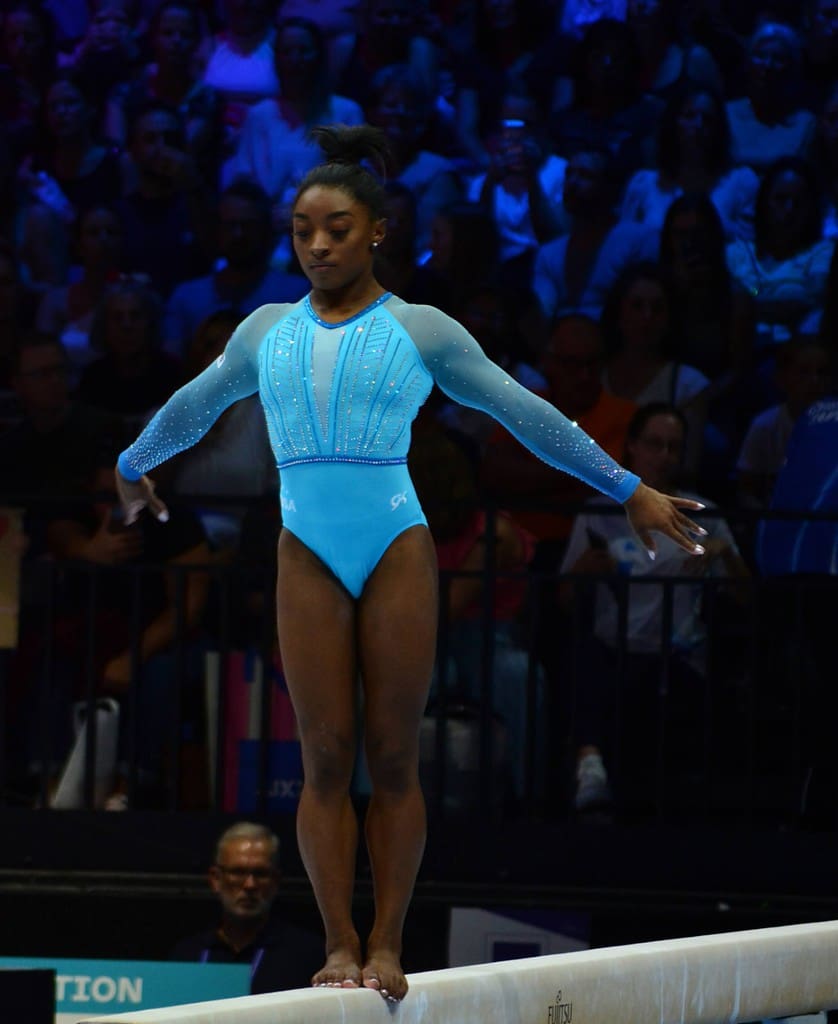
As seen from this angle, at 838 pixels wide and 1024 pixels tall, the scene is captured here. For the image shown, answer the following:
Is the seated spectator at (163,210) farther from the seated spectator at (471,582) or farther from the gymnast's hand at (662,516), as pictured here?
the gymnast's hand at (662,516)

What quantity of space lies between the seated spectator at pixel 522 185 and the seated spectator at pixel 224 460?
1.22m

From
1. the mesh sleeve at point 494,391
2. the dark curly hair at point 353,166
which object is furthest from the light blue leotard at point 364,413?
the dark curly hair at point 353,166

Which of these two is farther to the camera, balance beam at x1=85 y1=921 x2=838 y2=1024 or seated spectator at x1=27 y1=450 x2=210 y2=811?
seated spectator at x1=27 y1=450 x2=210 y2=811

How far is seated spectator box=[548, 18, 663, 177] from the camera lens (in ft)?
24.0

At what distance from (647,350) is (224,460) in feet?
5.54

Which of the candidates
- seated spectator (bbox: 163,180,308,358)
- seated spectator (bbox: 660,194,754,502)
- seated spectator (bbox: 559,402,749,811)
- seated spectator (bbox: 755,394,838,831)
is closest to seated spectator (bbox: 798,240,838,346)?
seated spectator (bbox: 660,194,754,502)

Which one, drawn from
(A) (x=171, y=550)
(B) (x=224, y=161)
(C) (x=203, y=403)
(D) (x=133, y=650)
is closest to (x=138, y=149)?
(B) (x=224, y=161)

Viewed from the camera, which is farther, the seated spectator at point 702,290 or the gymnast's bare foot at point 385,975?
the seated spectator at point 702,290

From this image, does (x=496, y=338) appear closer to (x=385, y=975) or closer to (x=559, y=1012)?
(x=559, y=1012)

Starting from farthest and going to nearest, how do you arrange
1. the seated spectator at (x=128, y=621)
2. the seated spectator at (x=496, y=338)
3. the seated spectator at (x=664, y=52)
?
the seated spectator at (x=664, y=52) < the seated spectator at (x=496, y=338) < the seated spectator at (x=128, y=621)

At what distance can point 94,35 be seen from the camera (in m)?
8.02

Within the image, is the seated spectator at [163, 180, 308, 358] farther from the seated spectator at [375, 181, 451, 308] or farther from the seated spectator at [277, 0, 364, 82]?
the seated spectator at [277, 0, 364, 82]

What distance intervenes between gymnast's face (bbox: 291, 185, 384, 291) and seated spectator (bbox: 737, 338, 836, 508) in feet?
11.3

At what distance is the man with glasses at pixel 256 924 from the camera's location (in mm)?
6012
